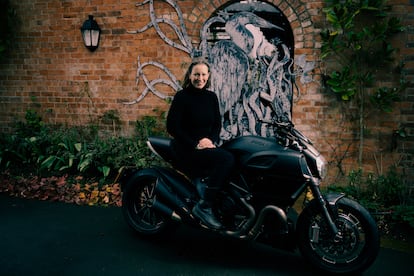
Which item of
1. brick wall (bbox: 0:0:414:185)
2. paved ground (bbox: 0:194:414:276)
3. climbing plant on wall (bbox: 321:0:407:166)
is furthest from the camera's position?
brick wall (bbox: 0:0:414:185)

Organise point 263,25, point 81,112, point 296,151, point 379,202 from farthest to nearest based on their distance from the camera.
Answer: point 81,112 → point 263,25 → point 379,202 → point 296,151

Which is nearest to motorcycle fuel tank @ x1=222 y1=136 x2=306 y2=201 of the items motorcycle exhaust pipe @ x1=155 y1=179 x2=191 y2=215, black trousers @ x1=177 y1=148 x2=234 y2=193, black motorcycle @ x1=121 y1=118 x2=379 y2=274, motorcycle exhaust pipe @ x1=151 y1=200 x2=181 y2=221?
black motorcycle @ x1=121 y1=118 x2=379 y2=274

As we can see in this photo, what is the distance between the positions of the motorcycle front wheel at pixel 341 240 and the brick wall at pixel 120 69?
2413 mm

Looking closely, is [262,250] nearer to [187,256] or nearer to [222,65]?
[187,256]

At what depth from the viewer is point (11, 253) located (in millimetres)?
3332

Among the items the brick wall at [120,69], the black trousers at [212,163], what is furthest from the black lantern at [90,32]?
the black trousers at [212,163]

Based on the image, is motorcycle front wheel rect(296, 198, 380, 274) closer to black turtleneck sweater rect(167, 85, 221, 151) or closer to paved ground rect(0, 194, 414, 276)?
paved ground rect(0, 194, 414, 276)

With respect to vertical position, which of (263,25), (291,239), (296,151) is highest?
(263,25)

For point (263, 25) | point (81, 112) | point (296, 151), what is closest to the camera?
point (296, 151)

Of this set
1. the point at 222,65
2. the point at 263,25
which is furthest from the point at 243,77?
the point at 263,25

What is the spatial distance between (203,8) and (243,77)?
1212 millimetres

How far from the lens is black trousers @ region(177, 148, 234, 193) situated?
310 centimetres

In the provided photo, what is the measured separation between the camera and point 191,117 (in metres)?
3.42

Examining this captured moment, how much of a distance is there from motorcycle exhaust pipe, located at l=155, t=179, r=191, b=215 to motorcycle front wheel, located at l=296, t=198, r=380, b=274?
1.04 meters
